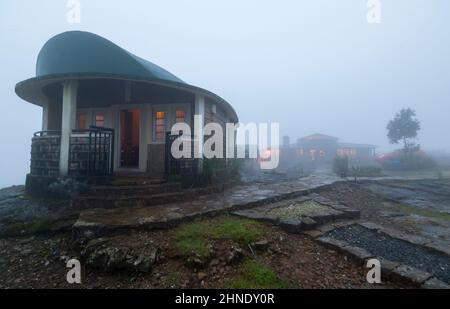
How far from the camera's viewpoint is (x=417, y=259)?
353cm

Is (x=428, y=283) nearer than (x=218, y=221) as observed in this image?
Yes

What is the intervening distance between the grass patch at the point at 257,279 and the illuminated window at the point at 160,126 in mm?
6417

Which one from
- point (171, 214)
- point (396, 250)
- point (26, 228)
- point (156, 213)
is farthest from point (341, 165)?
point (26, 228)

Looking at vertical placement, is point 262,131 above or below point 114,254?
above

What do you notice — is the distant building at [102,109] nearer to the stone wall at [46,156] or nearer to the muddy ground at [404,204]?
the stone wall at [46,156]

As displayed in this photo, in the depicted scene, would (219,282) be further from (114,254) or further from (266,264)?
(114,254)

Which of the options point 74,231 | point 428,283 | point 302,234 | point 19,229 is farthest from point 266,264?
point 19,229

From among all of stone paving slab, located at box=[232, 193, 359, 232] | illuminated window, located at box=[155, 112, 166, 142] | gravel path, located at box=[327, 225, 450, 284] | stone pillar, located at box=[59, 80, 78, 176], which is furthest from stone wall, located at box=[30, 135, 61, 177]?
gravel path, located at box=[327, 225, 450, 284]

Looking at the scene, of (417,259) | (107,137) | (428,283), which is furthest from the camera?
(107,137)

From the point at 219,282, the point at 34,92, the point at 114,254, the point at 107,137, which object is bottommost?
the point at 219,282

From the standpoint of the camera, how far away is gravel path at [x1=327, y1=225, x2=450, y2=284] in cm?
331

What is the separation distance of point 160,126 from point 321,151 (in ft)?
108

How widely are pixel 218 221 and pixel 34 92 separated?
793 centimetres

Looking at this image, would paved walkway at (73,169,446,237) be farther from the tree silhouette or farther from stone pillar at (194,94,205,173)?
the tree silhouette
